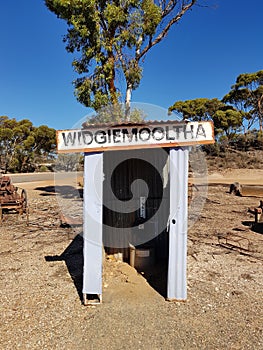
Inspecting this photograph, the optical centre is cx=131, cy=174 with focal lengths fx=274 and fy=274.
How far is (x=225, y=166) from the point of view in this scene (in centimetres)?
2802

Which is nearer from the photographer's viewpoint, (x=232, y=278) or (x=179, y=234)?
(x=179, y=234)

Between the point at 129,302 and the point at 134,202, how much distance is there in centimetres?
245

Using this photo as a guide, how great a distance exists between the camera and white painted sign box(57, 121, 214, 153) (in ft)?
13.6

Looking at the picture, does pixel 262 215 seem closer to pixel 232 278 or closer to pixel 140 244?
pixel 232 278

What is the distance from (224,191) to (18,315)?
1563 centimetres

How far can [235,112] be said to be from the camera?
30.7m

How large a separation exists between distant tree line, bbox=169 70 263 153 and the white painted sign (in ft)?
89.7

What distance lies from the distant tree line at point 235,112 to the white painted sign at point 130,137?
27.3m

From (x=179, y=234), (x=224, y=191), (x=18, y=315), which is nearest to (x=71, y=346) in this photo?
(x=18, y=315)

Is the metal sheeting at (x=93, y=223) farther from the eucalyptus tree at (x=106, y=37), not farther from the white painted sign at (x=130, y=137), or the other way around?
the eucalyptus tree at (x=106, y=37)

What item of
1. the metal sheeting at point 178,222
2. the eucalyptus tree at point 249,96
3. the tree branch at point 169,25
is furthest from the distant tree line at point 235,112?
the metal sheeting at point 178,222

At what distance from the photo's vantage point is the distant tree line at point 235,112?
3067 cm

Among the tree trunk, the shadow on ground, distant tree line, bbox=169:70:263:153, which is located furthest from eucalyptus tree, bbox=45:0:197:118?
distant tree line, bbox=169:70:263:153

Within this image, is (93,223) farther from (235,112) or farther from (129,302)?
(235,112)
